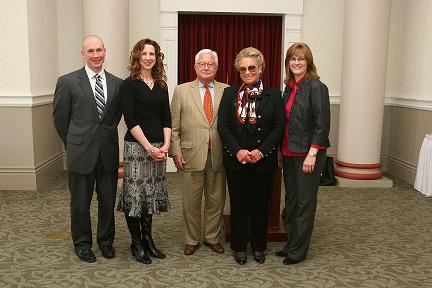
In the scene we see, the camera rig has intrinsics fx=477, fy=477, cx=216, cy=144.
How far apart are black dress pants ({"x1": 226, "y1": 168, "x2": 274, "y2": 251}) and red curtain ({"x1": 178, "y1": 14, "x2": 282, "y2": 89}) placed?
3953 mm

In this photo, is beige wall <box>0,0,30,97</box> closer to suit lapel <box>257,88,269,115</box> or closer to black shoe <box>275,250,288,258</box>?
Result: suit lapel <box>257,88,269,115</box>

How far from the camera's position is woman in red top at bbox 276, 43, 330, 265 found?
343 centimetres

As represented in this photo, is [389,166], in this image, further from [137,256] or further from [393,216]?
[137,256]

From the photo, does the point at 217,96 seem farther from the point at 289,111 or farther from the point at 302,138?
the point at 302,138

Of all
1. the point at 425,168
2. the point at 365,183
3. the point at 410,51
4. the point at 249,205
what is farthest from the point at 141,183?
the point at 410,51

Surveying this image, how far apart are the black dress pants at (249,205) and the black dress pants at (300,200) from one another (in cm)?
18

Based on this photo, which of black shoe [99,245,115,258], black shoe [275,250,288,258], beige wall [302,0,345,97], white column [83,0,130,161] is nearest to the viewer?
black shoe [99,245,115,258]

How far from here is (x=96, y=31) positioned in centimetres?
608

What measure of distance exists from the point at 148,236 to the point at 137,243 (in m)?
0.11

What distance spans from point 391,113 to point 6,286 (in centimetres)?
601

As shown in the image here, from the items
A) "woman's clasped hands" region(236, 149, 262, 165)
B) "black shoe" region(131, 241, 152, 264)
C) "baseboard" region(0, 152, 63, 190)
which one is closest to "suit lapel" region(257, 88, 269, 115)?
"woman's clasped hands" region(236, 149, 262, 165)

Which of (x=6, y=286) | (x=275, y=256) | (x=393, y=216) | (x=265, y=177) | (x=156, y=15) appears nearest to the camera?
(x=6, y=286)

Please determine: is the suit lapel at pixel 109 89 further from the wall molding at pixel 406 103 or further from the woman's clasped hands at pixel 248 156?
the wall molding at pixel 406 103

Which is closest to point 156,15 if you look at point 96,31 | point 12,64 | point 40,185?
point 96,31
